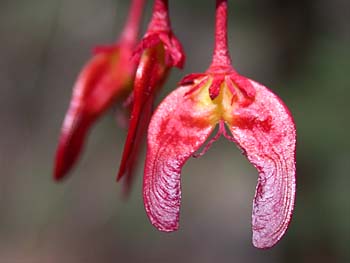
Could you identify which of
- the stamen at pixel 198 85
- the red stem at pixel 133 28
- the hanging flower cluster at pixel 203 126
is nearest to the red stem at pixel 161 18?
the hanging flower cluster at pixel 203 126

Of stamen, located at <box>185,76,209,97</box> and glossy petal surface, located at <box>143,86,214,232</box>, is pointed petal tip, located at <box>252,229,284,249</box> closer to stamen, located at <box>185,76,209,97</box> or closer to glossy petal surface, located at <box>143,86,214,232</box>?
glossy petal surface, located at <box>143,86,214,232</box>

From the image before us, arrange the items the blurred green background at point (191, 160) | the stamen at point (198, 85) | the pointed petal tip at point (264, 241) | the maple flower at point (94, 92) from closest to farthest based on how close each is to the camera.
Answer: the pointed petal tip at point (264, 241), the stamen at point (198, 85), the maple flower at point (94, 92), the blurred green background at point (191, 160)

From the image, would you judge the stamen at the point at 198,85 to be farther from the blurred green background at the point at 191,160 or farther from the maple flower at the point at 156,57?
the blurred green background at the point at 191,160

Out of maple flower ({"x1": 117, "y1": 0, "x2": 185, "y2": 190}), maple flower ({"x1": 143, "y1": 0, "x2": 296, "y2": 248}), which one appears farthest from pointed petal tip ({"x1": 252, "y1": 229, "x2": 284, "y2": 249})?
maple flower ({"x1": 117, "y1": 0, "x2": 185, "y2": 190})

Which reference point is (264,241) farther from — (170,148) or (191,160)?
(191,160)

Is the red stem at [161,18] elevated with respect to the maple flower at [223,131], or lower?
elevated

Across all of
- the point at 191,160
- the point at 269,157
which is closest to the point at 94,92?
the point at 269,157
